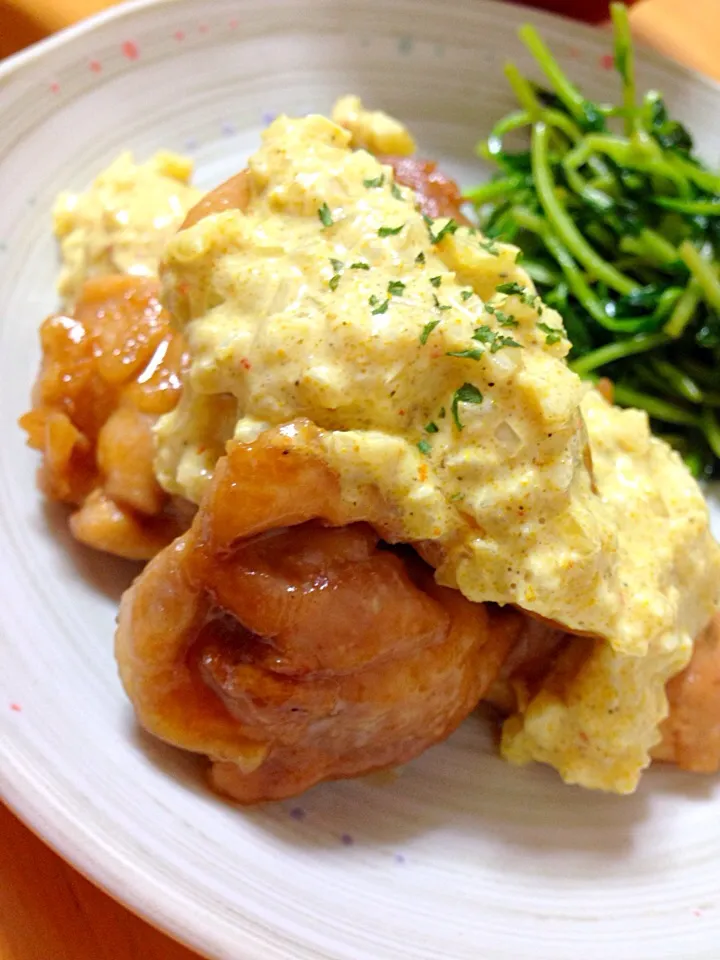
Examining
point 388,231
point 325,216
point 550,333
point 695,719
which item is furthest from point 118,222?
point 695,719

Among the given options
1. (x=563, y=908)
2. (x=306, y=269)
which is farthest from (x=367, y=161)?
(x=563, y=908)

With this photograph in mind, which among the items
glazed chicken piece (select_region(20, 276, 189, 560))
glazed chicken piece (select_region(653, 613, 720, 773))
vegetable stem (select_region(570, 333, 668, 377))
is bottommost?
glazed chicken piece (select_region(653, 613, 720, 773))

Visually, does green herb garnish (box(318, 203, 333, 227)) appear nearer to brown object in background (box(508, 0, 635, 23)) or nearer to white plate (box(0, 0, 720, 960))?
white plate (box(0, 0, 720, 960))

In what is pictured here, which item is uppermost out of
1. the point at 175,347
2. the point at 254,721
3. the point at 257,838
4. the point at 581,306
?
the point at 175,347

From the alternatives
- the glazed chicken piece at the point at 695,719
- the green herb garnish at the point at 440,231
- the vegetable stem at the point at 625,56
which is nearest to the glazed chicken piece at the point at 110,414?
the green herb garnish at the point at 440,231

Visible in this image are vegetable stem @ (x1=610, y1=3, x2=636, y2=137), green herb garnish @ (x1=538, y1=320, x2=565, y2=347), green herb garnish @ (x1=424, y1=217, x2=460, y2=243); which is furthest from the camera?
vegetable stem @ (x1=610, y1=3, x2=636, y2=137)

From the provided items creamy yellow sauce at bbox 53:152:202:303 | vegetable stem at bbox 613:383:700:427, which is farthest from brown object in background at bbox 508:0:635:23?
creamy yellow sauce at bbox 53:152:202:303

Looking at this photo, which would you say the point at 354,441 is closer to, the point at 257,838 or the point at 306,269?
the point at 306,269

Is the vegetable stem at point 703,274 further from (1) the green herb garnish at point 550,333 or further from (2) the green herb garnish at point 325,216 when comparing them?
(2) the green herb garnish at point 325,216
